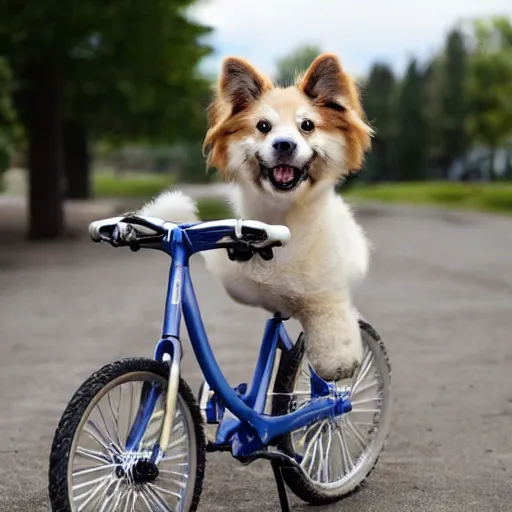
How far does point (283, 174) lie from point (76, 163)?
2963 centimetres

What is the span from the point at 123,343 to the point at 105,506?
5046mm

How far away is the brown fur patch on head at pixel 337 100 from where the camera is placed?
12.5ft

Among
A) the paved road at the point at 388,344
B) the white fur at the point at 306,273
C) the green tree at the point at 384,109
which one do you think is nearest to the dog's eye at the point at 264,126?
the white fur at the point at 306,273

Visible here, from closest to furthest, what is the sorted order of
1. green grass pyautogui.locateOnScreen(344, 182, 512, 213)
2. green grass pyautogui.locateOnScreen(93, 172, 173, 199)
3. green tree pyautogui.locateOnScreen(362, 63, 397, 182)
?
green grass pyautogui.locateOnScreen(344, 182, 512, 213)
green grass pyautogui.locateOnScreen(93, 172, 173, 199)
green tree pyautogui.locateOnScreen(362, 63, 397, 182)

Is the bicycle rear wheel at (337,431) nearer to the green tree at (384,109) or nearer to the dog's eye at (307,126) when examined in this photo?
the dog's eye at (307,126)

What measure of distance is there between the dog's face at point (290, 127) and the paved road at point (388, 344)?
1463 millimetres

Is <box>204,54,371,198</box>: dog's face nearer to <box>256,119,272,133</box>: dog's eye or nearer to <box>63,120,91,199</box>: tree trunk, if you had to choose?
<box>256,119,272,133</box>: dog's eye

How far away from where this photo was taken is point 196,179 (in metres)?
55.2

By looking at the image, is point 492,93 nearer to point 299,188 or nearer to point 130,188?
point 130,188

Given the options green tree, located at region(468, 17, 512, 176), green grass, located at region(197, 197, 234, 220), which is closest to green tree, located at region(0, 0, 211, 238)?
green grass, located at region(197, 197, 234, 220)

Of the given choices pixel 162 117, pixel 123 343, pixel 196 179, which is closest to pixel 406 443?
pixel 123 343

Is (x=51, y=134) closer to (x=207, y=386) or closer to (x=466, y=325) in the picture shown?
(x=466, y=325)

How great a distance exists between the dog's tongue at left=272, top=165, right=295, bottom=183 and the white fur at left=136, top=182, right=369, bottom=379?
0.13m

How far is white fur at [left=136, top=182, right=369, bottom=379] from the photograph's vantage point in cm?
386
